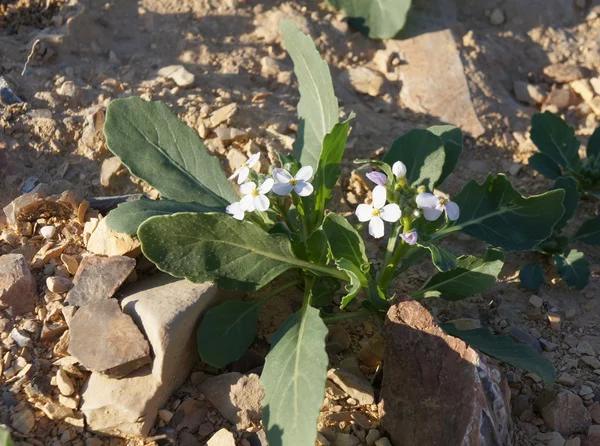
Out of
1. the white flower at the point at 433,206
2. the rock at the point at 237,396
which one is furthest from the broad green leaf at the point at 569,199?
the rock at the point at 237,396

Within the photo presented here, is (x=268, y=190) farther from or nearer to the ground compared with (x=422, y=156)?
farther from the ground

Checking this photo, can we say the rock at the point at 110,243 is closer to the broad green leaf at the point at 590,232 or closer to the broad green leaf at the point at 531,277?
the broad green leaf at the point at 531,277

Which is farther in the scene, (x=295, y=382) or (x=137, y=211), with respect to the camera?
(x=137, y=211)

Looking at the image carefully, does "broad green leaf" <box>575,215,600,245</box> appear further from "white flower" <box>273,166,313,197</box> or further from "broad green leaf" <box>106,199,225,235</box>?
"broad green leaf" <box>106,199,225,235</box>

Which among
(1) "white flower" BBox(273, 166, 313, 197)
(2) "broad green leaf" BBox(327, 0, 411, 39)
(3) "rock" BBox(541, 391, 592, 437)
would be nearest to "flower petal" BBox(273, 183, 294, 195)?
(1) "white flower" BBox(273, 166, 313, 197)

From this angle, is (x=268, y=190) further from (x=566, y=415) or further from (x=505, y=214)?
(x=566, y=415)

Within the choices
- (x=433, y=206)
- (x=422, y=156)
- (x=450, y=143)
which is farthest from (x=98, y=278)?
(x=450, y=143)

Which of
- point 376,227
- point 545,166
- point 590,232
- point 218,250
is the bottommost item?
point 590,232
